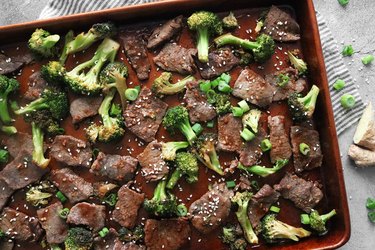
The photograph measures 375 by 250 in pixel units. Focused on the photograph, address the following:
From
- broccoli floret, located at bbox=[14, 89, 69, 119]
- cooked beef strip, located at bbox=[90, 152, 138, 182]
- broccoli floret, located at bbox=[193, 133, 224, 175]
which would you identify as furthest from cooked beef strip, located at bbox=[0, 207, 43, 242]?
broccoli floret, located at bbox=[193, 133, 224, 175]

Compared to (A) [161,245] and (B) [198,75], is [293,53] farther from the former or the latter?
(A) [161,245]

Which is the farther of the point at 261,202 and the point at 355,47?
the point at 355,47

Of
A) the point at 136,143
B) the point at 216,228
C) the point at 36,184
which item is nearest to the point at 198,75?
the point at 136,143

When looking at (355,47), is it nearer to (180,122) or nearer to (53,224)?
(180,122)

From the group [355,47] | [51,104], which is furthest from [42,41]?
[355,47]

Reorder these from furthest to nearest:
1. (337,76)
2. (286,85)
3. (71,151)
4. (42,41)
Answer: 1. (337,76)
2. (286,85)
3. (71,151)
4. (42,41)
